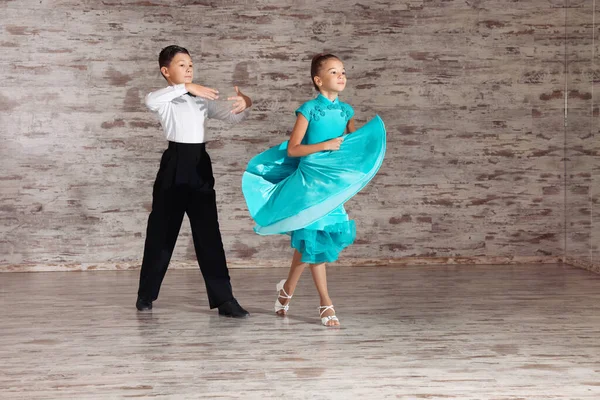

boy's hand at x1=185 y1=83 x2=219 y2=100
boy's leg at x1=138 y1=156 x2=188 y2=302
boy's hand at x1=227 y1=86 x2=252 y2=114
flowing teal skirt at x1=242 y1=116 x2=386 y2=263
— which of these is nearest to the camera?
flowing teal skirt at x1=242 y1=116 x2=386 y2=263

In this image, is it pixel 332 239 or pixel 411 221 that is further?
pixel 411 221

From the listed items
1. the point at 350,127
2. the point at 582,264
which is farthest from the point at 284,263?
the point at 350,127

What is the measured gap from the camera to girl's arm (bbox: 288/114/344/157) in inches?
153

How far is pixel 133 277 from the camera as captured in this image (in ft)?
18.9

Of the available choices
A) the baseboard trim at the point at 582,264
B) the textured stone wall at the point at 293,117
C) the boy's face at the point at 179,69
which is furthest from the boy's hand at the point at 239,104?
the baseboard trim at the point at 582,264

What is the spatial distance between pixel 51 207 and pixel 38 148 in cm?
42

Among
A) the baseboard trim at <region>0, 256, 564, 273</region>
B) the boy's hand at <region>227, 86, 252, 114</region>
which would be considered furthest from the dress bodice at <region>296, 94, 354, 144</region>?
the baseboard trim at <region>0, 256, 564, 273</region>

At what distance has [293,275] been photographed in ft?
13.9

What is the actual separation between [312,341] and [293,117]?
272cm

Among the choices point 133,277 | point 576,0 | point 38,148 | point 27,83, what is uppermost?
point 576,0

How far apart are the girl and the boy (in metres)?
0.33

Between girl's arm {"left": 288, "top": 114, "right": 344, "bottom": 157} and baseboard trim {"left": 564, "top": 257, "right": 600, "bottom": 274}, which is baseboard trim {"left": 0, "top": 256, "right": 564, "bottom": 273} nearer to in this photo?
baseboard trim {"left": 564, "top": 257, "right": 600, "bottom": 274}

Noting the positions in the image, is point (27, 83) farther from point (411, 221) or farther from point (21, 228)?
point (411, 221)

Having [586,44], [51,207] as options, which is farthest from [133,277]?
[586,44]
